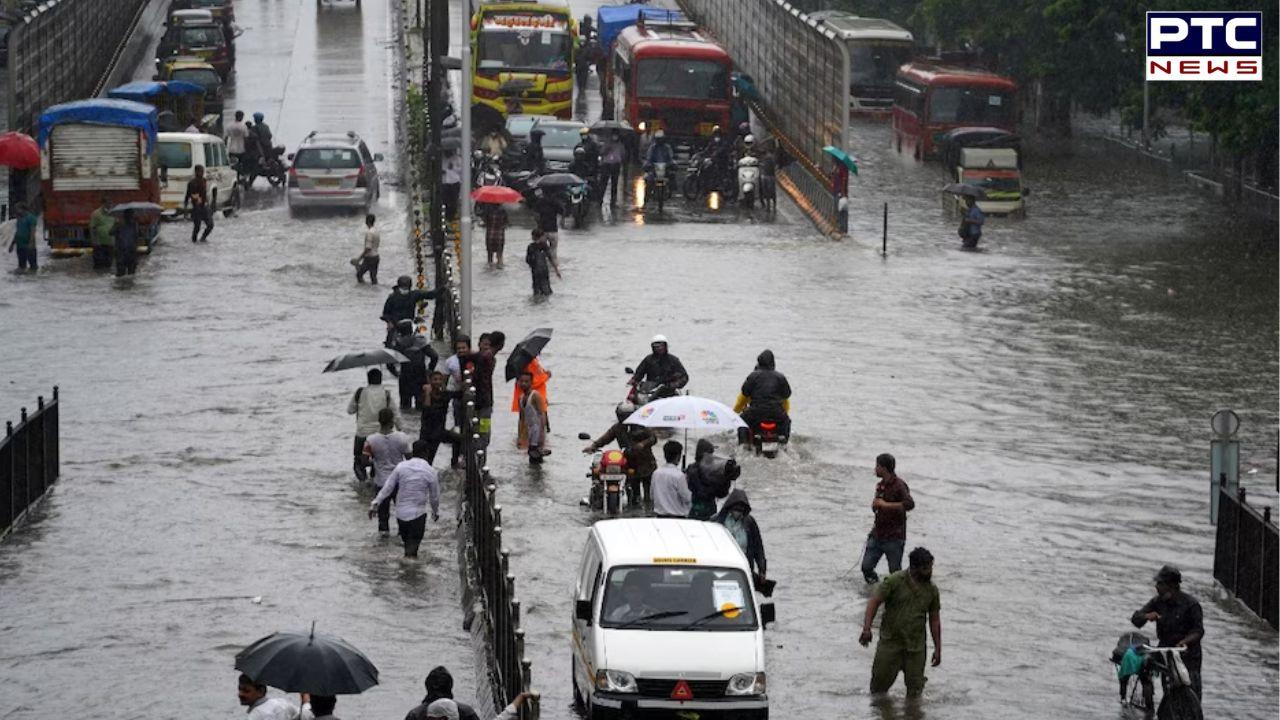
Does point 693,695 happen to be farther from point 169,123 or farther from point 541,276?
point 169,123

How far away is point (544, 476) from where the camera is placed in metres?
25.4

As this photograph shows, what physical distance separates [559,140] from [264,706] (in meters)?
35.6

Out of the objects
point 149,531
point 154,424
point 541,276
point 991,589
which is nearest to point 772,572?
point 991,589

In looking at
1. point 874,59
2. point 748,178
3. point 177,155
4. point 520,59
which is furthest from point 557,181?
point 874,59

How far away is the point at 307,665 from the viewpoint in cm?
1356

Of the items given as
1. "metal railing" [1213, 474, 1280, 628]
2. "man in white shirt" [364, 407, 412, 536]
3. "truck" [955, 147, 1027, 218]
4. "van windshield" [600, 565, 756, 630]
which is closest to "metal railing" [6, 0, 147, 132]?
"truck" [955, 147, 1027, 218]

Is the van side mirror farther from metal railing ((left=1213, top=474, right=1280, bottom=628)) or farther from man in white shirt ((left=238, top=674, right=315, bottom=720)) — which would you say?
metal railing ((left=1213, top=474, right=1280, bottom=628))

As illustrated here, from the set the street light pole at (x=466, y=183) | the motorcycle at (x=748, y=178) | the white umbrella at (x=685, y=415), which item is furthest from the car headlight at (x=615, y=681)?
the motorcycle at (x=748, y=178)

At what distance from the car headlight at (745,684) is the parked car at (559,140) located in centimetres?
3106

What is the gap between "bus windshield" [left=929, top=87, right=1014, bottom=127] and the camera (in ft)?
197

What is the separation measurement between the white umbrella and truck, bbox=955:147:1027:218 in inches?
1097

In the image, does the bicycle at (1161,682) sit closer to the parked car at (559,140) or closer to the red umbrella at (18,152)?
the red umbrella at (18,152)

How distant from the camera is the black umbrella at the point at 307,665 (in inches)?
529

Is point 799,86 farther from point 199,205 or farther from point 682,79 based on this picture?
point 199,205
